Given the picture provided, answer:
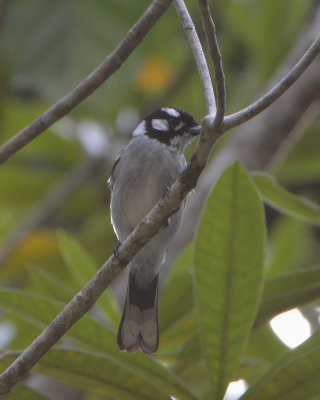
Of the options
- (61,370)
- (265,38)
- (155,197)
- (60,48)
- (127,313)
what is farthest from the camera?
(265,38)

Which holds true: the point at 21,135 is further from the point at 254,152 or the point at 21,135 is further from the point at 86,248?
the point at 86,248

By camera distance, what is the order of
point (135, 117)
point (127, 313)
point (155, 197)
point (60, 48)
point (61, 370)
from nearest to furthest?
1. point (61, 370)
2. point (127, 313)
3. point (155, 197)
4. point (60, 48)
5. point (135, 117)

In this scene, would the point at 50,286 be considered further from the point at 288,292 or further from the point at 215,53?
the point at 215,53

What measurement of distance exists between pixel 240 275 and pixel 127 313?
0.80 meters

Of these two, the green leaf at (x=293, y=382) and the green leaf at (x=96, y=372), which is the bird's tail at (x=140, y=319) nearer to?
the green leaf at (x=96, y=372)

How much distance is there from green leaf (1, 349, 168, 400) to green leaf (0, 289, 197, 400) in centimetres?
6

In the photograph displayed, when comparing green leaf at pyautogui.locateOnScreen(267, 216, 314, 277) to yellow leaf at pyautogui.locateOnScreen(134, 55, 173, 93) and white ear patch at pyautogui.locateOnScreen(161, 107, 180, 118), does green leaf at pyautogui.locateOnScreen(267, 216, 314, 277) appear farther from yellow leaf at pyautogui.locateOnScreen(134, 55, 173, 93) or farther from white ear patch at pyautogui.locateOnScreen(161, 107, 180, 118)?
yellow leaf at pyautogui.locateOnScreen(134, 55, 173, 93)

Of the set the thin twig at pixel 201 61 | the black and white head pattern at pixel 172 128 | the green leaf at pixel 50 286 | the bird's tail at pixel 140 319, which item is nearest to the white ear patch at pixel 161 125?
the black and white head pattern at pixel 172 128

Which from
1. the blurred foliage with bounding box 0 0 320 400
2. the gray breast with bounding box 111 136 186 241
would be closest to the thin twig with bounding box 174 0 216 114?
the blurred foliage with bounding box 0 0 320 400

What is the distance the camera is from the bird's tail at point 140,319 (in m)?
3.03

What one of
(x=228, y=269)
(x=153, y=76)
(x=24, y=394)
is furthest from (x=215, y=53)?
(x=153, y=76)

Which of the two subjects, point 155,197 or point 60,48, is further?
point 60,48

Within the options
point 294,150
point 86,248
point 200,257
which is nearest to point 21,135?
point 200,257

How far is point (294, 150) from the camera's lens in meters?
5.33
